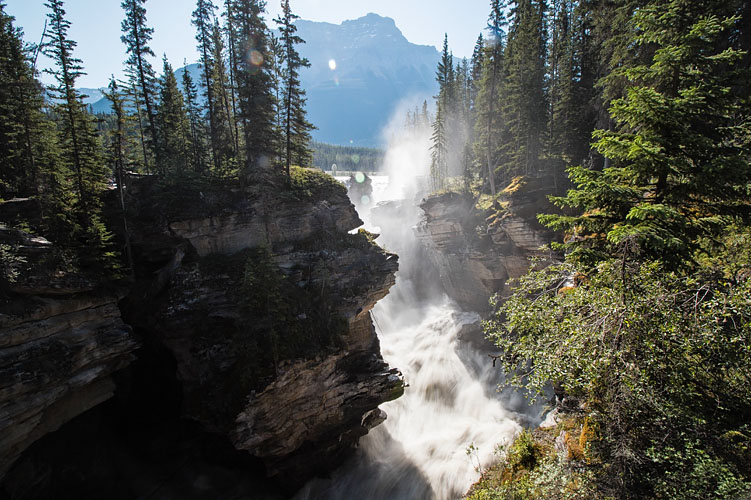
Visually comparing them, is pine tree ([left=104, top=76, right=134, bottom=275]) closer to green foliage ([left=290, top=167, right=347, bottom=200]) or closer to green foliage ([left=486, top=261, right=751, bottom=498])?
green foliage ([left=290, top=167, right=347, bottom=200])

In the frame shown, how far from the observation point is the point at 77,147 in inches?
612

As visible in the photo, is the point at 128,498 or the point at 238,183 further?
the point at 238,183

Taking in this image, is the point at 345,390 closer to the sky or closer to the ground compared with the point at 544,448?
closer to the ground

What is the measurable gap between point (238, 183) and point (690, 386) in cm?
2150

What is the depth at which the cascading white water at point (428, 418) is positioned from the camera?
17375mm

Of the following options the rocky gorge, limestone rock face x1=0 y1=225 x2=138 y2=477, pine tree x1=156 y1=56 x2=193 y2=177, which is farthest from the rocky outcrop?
limestone rock face x1=0 y1=225 x2=138 y2=477

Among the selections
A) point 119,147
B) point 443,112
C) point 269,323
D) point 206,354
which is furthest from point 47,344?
point 443,112

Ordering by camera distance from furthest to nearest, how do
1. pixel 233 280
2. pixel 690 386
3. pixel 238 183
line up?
pixel 238 183 < pixel 233 280 < pixel 690 386

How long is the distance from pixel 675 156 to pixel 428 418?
21273 mm

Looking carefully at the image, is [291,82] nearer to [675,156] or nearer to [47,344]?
[47,344]

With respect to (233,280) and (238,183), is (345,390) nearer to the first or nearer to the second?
(233,280)

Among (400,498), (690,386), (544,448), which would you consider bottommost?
(400,498)

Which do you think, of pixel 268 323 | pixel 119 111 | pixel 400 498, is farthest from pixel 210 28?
pixel 400 498

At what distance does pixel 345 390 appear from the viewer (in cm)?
1780
